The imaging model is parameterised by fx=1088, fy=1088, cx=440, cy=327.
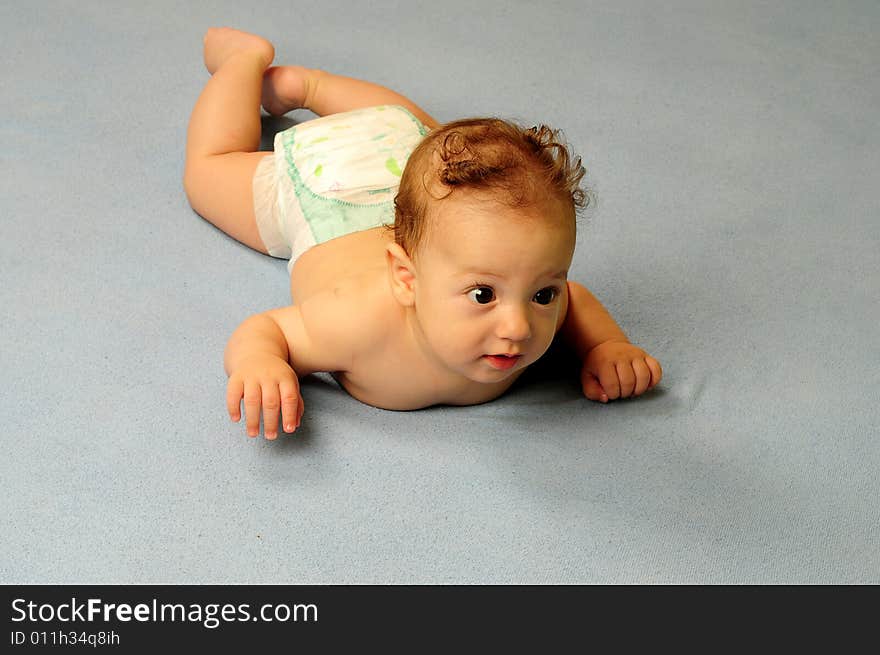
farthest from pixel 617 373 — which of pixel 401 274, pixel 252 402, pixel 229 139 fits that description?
pixel 229 139

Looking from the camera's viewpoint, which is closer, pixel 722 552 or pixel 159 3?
pixel 722 552

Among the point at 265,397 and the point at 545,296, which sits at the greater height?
the point at 545,296

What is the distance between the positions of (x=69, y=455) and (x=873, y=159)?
113 cm

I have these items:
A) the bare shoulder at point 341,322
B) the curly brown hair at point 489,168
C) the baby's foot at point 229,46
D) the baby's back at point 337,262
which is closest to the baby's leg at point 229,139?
the baby's foot at point 229,46

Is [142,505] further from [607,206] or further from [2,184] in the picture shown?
[607,206]

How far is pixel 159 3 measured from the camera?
1680mm

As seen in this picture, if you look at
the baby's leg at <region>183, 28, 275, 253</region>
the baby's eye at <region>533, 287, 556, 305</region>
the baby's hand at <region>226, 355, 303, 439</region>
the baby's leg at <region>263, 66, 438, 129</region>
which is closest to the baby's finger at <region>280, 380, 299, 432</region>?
the baby's hand at <region>226, 355, 303, 439</region>

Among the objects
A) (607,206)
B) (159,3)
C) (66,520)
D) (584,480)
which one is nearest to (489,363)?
(584,480)

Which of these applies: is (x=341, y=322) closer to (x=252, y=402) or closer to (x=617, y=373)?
(x=252, y=402)

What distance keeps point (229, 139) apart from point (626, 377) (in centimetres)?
56

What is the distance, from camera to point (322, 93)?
1.37 meters

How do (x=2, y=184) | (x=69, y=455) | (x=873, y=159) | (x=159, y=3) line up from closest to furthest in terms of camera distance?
(x=69, y=455)
(x=2, y=184)
(x=873, y=159)
(x=159, y=3)

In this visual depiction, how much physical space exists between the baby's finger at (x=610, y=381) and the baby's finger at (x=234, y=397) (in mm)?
341
